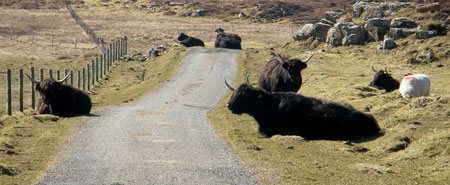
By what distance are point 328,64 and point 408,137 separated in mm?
Answer: 22588

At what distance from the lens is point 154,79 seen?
37438mm

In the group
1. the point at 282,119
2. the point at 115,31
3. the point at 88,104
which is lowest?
the point at 115,31

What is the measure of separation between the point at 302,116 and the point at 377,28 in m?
26.4

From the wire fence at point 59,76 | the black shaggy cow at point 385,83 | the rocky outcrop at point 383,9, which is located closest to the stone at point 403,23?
the rocky outcrop at point 383,9

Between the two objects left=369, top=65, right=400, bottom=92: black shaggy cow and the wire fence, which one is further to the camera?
left=369, top=65, right=400, bottom=92: black shaggy cow

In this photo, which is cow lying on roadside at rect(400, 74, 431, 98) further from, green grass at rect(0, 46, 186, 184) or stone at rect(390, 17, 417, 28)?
stone at rect(390, 17, 417, 28)

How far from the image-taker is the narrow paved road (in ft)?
36.3

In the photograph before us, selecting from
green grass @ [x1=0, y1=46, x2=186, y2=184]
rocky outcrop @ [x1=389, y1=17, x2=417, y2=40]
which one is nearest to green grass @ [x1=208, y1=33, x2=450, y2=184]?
green grass @ [x1=0, y1=46, x2=186, y2=184]

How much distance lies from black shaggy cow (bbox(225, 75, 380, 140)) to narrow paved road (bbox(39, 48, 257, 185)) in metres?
1.52

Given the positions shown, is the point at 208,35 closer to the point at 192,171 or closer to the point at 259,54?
the point at 259,54

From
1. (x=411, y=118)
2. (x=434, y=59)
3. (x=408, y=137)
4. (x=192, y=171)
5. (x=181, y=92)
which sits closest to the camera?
(x=192, y=171)

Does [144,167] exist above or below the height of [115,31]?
above

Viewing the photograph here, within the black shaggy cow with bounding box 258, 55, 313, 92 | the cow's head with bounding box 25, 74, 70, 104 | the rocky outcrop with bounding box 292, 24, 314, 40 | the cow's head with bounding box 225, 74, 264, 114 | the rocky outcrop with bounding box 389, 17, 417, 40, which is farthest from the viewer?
the rocky outcrop with bounding box 292, 24, 314, 40

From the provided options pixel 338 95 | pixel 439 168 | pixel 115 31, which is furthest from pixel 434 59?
pixel 115 31
